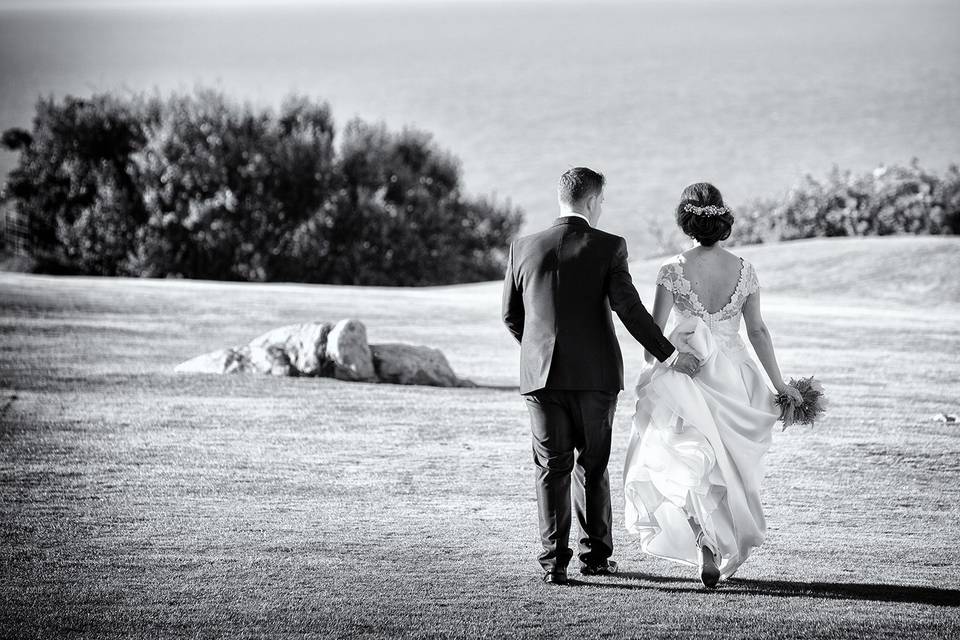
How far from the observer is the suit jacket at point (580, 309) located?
6.19m

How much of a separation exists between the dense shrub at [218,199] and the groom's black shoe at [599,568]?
29.4m

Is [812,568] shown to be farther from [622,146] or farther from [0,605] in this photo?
[622,146]

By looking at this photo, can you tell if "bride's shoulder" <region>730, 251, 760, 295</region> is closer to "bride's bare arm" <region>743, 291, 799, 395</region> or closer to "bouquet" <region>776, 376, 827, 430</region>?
Result: "bride's bare arm" <region>743, 291, 799, 395</region>

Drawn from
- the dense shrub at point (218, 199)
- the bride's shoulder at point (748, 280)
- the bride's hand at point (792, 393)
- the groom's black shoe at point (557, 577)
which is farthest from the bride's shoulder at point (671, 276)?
the dense shrub at point (218, 199)

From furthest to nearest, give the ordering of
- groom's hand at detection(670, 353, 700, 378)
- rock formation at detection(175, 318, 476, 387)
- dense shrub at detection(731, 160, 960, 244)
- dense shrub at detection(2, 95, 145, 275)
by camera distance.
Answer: dense shrub at detection(2, 95, 145, 275), dense shrub at detection(731, 160, 960, 244), rock formation at detection(175, 318, 476, 387), groom's hand at detection(670, 353, 700, 378)

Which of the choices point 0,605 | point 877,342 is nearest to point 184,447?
point 0,605

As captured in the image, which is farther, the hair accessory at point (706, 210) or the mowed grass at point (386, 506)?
the hair accessory at point (706, 210)

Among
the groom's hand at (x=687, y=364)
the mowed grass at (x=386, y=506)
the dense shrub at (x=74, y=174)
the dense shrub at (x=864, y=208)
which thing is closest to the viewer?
the mowed grass at (x=386, y=506)

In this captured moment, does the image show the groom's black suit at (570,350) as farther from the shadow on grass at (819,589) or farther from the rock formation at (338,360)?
the rock formation at (338,360)

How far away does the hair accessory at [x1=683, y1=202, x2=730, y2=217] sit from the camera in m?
6.49

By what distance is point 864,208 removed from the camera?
2988cm

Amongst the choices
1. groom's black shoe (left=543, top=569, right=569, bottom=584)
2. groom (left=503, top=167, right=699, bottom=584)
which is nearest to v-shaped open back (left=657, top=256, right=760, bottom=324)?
groom (left=503, top=167, right=699, bottom=584)

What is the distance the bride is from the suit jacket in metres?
0.33

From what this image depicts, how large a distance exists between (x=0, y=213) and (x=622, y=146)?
70707 millimetres
